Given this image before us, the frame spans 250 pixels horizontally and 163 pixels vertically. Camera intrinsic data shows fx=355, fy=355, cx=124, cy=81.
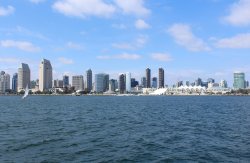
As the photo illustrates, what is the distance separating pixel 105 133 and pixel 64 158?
61.9 feet

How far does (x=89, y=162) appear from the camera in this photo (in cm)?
3266

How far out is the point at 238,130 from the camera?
5666cm

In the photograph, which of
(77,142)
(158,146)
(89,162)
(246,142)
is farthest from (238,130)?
(89,162)

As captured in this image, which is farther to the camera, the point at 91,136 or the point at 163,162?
the point at 91,136

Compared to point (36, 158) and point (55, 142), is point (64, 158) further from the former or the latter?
point (55, 142)

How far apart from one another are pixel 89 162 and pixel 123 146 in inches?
350

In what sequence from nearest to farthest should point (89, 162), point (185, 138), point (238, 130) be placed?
point (89, 162)
point (185, 138)
point (238, 130)

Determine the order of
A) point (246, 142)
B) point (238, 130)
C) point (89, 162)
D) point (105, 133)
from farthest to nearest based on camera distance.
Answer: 1. point (238, 130)
2. point (105, 133)
3. point (246, 142)
4. point (89, 162)

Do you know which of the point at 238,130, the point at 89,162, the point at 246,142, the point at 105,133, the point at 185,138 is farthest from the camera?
the point at 238,130

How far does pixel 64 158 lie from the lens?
111 feet

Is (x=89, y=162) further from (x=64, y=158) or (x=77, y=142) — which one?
(x=77, y=142)

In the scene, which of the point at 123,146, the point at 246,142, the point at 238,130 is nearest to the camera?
the point at 123,146

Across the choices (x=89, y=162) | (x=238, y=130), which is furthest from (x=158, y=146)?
(x=238, y=130)

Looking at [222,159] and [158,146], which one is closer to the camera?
[222,159]
